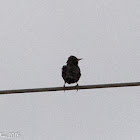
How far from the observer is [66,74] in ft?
47.0

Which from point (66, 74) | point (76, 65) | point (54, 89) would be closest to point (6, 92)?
point (54, 89)

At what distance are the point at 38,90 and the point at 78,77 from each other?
5075 millimetres

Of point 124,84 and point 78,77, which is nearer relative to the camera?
point 124,84

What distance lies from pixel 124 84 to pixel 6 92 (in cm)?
277

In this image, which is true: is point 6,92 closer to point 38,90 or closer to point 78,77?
point 38,90

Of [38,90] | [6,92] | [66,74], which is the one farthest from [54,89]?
[66,74]

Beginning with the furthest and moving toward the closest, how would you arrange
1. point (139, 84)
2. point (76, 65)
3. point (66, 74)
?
point (76, 65)
point (66, 74)
point (139, 84)

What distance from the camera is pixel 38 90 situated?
9648 millimetres

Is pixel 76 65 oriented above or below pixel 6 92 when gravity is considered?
above

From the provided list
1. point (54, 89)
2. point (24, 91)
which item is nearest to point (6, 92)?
point (24, 91)

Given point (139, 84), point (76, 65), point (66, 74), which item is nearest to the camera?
point (139, 84)

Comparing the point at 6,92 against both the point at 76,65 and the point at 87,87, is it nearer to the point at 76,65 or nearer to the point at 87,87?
the point at 87,87

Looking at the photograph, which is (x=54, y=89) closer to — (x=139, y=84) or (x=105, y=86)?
(x=105, y=86)

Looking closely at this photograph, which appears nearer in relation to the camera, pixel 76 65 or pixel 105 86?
pixel 105 86
